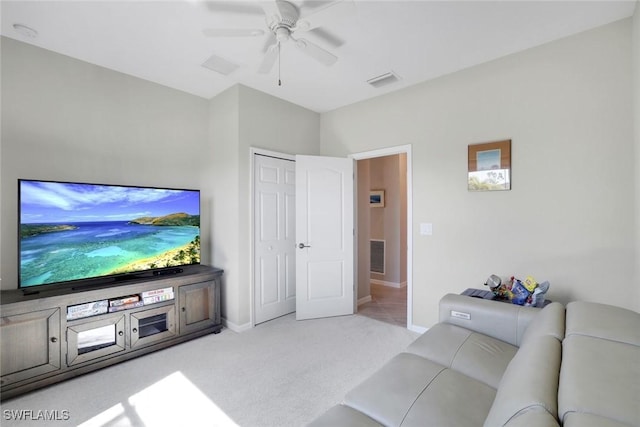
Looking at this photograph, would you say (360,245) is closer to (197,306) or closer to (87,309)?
(197,306)

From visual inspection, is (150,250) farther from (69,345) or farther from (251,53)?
(251,53)

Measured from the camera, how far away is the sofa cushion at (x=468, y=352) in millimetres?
1566

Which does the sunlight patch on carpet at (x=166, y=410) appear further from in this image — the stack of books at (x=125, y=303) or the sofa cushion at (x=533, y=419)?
the sofa cushion at (x=533, y=419)

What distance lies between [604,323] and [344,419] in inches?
44.9

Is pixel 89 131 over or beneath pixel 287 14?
beneath

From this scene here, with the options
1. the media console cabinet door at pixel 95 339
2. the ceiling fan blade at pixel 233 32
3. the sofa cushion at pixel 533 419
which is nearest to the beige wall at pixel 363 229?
the ceiling fan blade at pixel 233 32

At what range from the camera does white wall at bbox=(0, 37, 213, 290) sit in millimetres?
2424

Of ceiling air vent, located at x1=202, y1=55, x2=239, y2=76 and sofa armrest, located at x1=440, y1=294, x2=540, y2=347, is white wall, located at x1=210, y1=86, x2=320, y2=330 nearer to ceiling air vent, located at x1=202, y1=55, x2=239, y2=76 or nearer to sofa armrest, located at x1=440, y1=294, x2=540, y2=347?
ceiling air vent, located at x1=202, y1=55, x2=239, y2=76

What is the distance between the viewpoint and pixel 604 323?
116 cm

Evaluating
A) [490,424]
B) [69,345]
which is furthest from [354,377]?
[69,345]

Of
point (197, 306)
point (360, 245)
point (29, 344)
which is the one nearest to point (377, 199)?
point (360, 245)

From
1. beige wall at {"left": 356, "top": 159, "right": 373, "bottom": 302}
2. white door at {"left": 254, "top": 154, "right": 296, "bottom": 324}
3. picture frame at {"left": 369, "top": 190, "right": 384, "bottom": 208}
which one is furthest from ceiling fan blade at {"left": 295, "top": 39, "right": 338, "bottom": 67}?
picture frame at {"left": 369, "top": 190, "right": 384, "bottom": 208}

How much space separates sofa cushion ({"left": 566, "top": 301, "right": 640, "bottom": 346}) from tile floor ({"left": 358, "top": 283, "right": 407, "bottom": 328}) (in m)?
2.31

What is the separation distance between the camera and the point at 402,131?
11.3 feet
